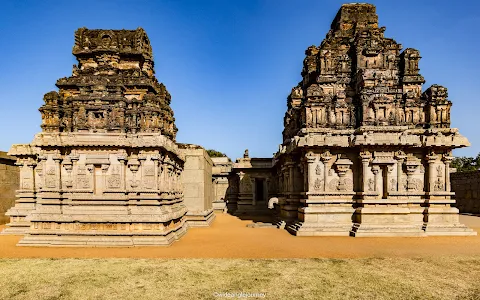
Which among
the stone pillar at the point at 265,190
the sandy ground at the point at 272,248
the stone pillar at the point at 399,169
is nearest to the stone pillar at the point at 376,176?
the stone pillar at the point at 399,169

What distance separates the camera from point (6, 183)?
65.2ft

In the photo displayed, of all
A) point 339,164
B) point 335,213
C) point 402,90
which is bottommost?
point 335,213

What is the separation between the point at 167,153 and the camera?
543 inches

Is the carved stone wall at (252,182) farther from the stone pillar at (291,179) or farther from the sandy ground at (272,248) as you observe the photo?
the sandy ground at (272,248)

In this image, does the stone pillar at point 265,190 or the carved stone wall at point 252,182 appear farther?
the stone pillar at point 265,190

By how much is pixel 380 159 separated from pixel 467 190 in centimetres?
1672

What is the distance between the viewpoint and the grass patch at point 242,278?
667cm

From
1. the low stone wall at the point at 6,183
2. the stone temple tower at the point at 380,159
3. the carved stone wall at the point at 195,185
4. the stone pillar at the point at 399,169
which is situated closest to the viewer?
the stone temple tower at the point at 380,159

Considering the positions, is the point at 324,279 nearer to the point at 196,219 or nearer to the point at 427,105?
the point at 196,219

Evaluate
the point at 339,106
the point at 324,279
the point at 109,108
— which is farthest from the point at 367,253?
the point at 109,108

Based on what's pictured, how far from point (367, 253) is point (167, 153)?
912 centimetres

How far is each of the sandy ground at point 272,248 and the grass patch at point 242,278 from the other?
2.95ft

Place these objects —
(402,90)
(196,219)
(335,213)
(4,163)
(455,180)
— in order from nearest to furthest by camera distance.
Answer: (335,213) < (402,90) < (196,219) < (4,163) < (455,180)

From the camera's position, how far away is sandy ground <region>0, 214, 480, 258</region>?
34.1 ft
